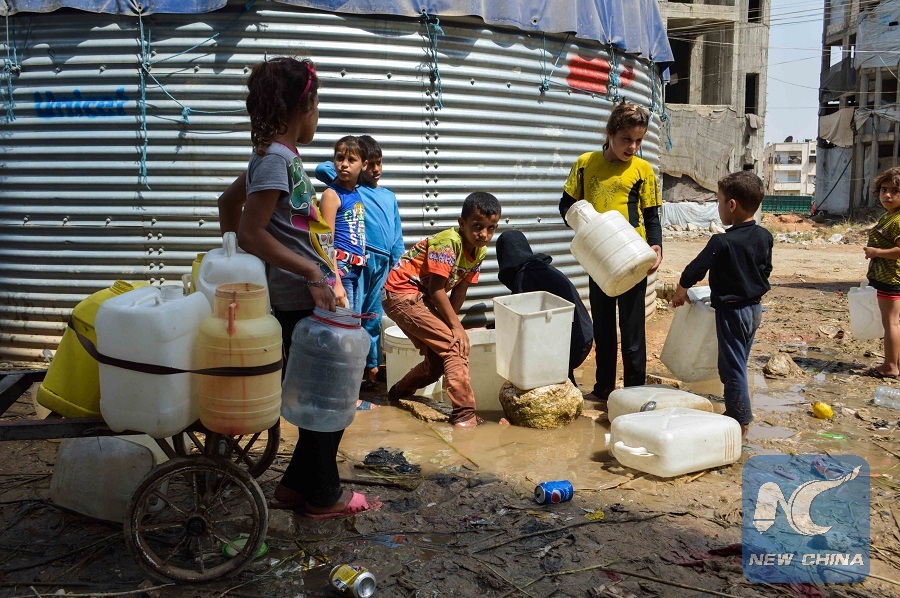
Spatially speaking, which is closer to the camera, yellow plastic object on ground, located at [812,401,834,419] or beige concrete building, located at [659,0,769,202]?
yellow plastic object on ground, located at [812,401,834,419]

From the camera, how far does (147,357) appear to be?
257cm

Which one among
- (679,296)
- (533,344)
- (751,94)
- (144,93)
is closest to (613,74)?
(679,296)

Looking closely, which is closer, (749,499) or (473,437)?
(749,499)

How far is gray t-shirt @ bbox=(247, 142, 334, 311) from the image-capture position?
2836 mm

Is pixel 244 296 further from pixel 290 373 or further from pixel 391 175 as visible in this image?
pixel 391 175

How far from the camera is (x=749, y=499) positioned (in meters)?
3.64

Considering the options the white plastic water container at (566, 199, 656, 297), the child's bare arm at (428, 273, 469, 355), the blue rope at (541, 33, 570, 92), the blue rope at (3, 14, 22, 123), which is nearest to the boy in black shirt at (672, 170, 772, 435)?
the white plastic water container at (566, 199, 656, 297)

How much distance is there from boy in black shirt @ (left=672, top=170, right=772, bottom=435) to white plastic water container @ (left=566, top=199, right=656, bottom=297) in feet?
1.16

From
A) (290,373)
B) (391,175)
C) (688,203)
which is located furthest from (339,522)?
(688,203)

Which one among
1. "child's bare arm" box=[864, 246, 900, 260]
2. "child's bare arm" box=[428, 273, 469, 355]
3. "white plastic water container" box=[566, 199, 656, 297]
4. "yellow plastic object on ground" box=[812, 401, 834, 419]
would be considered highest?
"white plastic water container" box=[566, 199, 656, 297]

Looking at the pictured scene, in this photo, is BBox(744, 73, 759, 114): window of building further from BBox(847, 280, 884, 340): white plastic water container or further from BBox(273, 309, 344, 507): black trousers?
BBox(273, 309, 344, 507): black trousers

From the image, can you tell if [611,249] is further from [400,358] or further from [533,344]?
[400,358]

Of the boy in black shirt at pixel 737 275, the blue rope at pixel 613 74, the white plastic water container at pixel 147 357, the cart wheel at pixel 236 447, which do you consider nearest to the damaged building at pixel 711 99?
the blue rope at pixel 613 74

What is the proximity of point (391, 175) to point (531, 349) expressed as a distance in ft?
8.09
